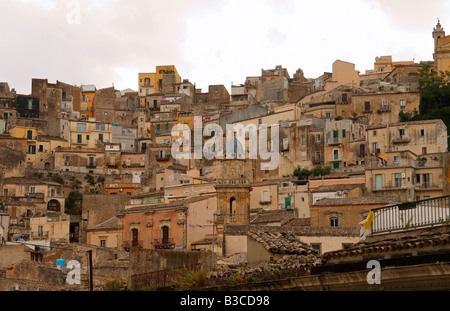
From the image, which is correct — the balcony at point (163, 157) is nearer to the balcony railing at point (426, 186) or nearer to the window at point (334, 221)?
the balcony railing at point (426, 186)

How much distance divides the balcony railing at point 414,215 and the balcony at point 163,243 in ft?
117

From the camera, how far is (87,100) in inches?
4451

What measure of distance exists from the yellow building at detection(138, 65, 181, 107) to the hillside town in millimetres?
283

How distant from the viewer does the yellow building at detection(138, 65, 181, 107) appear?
119 metres

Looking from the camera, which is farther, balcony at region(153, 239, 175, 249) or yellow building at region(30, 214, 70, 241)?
yellow building at region(30, 214, 70, 241)

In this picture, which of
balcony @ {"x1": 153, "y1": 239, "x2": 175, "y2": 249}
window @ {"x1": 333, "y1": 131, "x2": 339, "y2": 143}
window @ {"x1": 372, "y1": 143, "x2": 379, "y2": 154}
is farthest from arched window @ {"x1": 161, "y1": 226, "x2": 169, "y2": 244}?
window @ {"x1": 333, "y1": 131, "x2": 339, "y2": 143}

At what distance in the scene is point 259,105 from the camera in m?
90.8

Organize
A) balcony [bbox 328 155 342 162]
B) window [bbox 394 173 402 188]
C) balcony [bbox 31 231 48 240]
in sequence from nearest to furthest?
window [bbox 394 173 402 188]
balcony [bbox 31 231 48 240]
balcony [bbox 328 155 342 162]

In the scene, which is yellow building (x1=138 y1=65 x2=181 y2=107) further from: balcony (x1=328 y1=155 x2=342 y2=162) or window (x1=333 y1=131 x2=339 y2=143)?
balcony (x1=328 y1=155 x2=342 y2=162)

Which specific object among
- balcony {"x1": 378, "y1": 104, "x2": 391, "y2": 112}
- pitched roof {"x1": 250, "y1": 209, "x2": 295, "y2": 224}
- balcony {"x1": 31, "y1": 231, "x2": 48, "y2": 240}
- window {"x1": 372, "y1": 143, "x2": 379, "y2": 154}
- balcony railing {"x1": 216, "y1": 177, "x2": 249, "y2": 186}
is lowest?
balcony {"x1": 31, "y1": 231, "x2": 48, "y2": 240}

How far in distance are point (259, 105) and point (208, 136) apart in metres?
7.17
